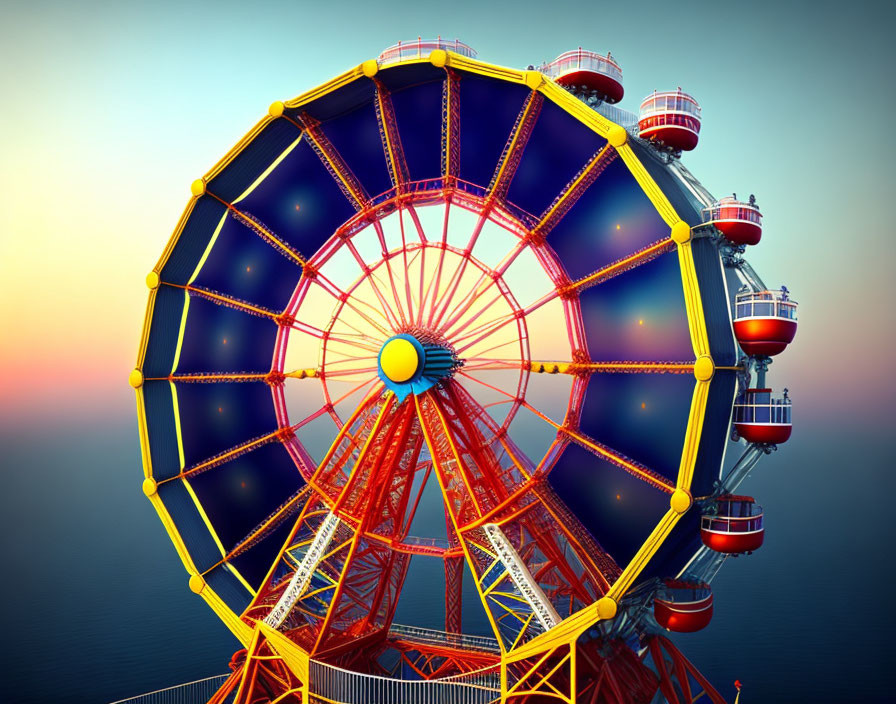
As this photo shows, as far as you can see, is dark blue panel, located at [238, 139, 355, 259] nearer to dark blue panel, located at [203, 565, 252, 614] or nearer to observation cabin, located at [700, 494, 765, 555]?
dark blue panel, located at [203, 565, 252, 614]

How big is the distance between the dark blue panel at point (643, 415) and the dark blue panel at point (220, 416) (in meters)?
12.9

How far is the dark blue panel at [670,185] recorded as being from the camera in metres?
17.6

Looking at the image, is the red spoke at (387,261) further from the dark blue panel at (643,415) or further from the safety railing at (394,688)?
the safety railing at (394,688)

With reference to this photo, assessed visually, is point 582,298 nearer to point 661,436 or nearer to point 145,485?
point 661,436

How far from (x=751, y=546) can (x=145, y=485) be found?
62.9ft

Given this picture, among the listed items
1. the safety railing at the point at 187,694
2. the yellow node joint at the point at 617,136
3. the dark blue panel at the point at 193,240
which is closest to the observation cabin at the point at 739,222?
the yellow node joint at the point at 617,136

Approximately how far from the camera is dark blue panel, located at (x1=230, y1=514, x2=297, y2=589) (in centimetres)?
2514

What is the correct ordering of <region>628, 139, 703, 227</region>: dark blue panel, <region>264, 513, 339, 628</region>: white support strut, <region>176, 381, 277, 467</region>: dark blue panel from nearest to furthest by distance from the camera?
<region>628, 139, 703, 227</region>: dark blue panel < <region>264, 513, 339, 628</region>: white support strut < <region>176, 381, 277, 467</region>: dark blue panel

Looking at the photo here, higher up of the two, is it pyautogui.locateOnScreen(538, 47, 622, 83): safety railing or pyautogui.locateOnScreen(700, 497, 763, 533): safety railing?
pyautogui.locateOnScreen(538, 47, 622, 83): safety railing

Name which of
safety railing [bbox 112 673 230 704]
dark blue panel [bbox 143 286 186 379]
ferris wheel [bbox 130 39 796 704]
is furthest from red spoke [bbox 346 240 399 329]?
safety railing [bbox 112 673 230 704]

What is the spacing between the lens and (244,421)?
2598cm

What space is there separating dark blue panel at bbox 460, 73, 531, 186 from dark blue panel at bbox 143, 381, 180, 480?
43.3 ft

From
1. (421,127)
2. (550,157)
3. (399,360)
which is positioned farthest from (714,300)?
(421,127)

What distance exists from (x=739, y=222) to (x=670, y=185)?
6.77 feet
